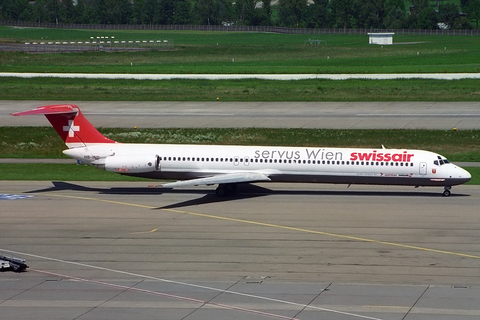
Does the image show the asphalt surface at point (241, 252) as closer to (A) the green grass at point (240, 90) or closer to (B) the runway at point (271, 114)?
(B) the runway at point (271, 114)

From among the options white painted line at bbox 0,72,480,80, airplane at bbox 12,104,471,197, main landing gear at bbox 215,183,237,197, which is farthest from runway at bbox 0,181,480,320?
white painted line at bbox 0,72,480,80

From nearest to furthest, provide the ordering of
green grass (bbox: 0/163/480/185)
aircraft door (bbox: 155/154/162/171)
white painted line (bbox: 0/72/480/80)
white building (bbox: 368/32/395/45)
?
aircraft door (bbox: 155/154/162/171) < green grass (bbox: 0/163/480/185) < white painted line (bbox: 0/72/480/80) < white building (bbox: 368/32/395/45)

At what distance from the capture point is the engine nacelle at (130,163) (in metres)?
41.2

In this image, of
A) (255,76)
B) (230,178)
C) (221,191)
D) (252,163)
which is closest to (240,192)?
(221,191)

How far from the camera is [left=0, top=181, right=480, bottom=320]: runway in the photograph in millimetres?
24078

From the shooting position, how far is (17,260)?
27656mm

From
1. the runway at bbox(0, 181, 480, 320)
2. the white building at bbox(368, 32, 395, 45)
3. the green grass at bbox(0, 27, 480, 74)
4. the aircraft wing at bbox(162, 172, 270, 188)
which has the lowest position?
the runway at bbox(0, 181, 480, 320)

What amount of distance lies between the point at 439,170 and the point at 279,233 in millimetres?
12362

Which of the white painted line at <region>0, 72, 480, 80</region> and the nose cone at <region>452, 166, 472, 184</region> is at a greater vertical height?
the white painted line at <region>0, 72, 480, 80</region>

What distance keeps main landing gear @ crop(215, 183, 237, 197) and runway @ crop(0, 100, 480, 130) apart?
20.6m

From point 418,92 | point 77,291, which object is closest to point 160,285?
point 77,291

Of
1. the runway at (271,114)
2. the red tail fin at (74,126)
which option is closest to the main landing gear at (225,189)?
the red tail fin at (74,126)

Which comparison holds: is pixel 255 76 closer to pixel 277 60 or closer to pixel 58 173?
pixel 277 60

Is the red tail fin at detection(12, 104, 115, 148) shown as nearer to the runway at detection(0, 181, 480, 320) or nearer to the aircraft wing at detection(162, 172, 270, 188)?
the runway at detection(0, 181, 480, 320)
